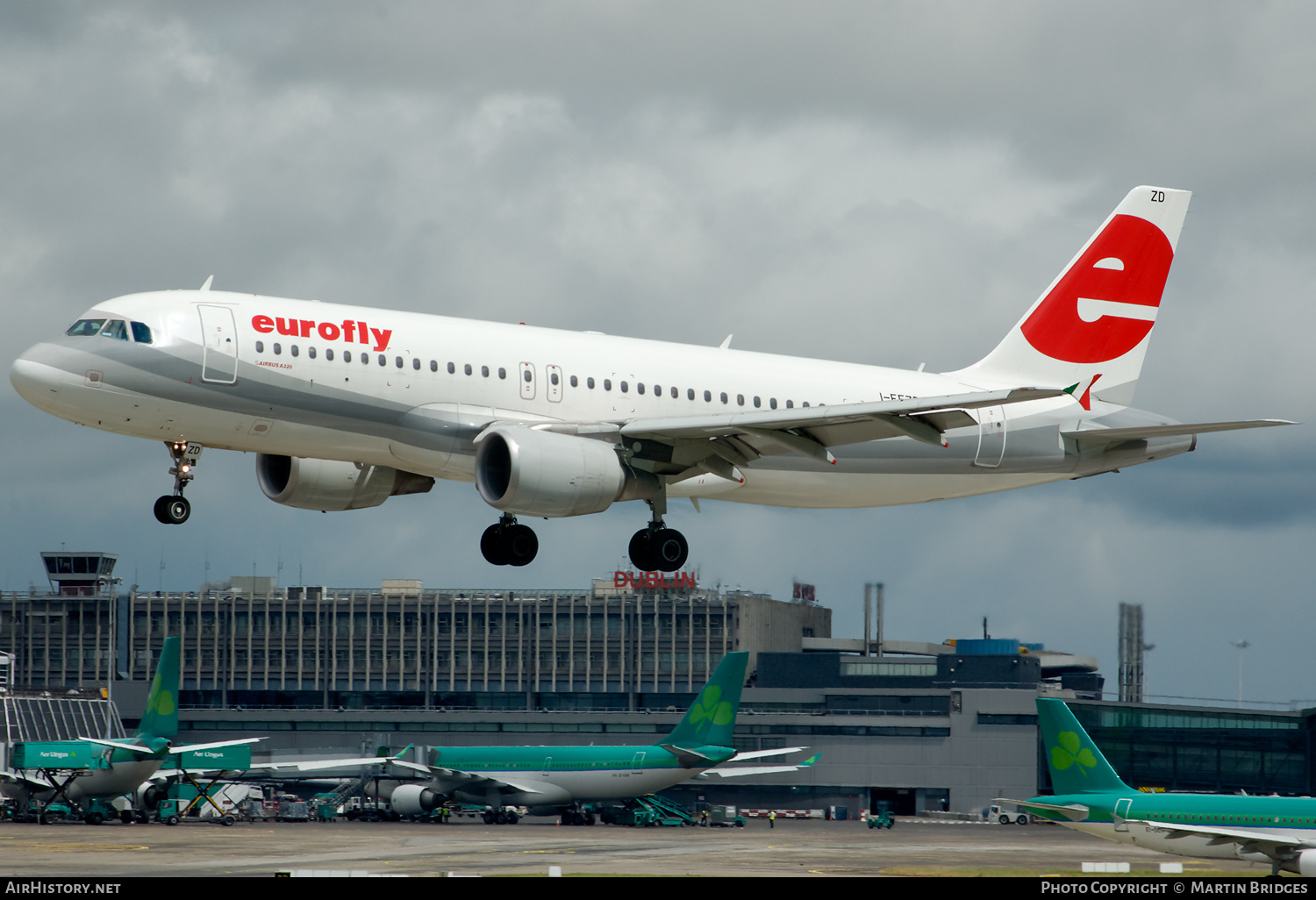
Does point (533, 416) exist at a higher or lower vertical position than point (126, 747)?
higher

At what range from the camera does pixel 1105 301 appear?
4931 cm

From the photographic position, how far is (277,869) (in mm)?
58000

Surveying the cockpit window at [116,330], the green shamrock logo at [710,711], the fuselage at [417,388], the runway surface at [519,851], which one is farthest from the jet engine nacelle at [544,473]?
the green shamrock logo at [710,711]

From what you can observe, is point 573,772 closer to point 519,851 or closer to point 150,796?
point 150,796

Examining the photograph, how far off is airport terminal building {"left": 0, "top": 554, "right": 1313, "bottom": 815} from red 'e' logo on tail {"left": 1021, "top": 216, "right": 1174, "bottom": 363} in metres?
96.6

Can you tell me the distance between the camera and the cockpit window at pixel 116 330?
1369 inches

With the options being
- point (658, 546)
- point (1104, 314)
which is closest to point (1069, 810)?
point (1104, 314)

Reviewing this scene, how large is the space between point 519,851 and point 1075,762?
25.5m

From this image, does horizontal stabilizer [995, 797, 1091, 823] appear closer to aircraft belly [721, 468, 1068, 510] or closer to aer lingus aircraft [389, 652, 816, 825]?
aircraft belly [721, 468, 1068, 510]

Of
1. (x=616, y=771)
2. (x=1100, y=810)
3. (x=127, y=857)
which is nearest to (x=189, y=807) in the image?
(x=616, y=771)

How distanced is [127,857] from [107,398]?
34.9 m

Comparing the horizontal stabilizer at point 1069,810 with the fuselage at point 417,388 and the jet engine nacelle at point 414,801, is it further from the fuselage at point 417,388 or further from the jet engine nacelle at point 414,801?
the jet engine nacelle at point 414,801

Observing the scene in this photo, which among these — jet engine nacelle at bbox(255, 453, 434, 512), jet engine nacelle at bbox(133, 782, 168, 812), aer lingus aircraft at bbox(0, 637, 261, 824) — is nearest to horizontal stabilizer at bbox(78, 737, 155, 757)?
aer lingus aircraft at bbox(0, 637, 261, 824)

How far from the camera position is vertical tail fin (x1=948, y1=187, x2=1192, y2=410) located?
160 feet
